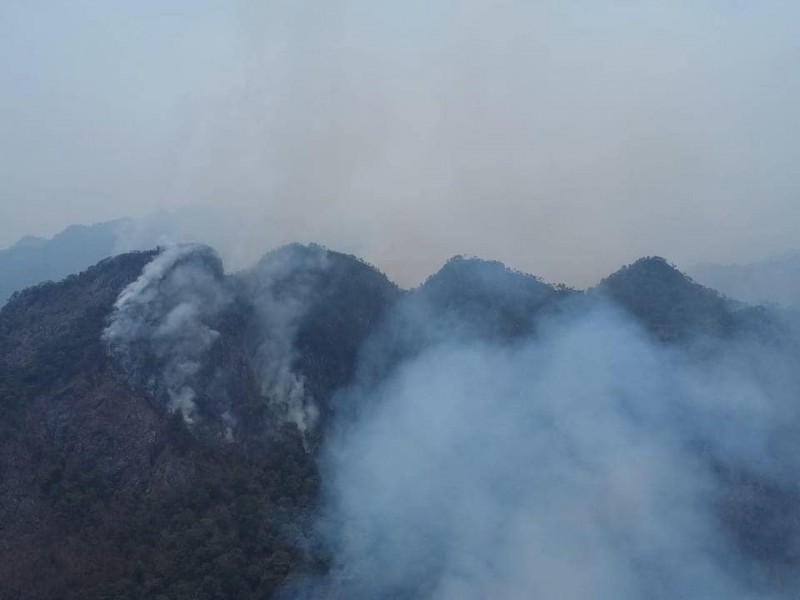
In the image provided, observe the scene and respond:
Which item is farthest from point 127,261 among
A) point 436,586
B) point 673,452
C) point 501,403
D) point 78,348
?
point 673,452

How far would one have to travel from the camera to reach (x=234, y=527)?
27.7 m

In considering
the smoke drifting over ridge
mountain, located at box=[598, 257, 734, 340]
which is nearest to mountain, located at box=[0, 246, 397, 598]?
the smoke drifting over ridge

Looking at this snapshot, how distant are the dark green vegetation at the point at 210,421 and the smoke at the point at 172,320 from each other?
0.50 m

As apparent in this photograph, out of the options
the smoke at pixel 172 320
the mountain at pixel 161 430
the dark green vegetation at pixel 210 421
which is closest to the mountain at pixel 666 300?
the dark green vegetation at pixel 210 421

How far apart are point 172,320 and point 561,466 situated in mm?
18467

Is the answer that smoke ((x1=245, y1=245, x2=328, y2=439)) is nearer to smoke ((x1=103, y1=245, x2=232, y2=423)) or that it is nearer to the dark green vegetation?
the dark green vegetation

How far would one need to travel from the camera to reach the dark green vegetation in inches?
1023

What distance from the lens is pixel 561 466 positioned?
30031 mm

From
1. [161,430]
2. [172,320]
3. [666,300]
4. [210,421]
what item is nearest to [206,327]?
[172,320]

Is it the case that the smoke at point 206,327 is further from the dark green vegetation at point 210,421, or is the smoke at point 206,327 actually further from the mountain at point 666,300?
the mountain at point 666,300

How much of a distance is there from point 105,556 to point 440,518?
1201 cm

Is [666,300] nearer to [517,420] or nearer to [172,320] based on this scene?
[517,420]

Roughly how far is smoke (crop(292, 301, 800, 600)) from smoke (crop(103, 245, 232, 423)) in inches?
284

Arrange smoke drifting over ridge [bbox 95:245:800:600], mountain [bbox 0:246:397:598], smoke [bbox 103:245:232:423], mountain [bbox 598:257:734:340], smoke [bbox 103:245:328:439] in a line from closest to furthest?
mountain [bbox 0:246:397:598] → smoke drifting over ridge [bbox 95:245:800:600] → smoke [bbox 103:245:232:423] → smoke [bbox 103:245:328:439] → mountain [bbox 598:257:734:340]
